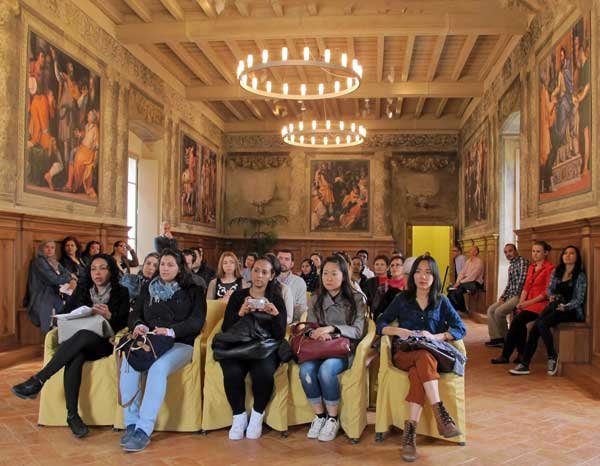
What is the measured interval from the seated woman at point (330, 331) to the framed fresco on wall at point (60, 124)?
5104mm

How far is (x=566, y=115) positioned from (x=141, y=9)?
262 inches

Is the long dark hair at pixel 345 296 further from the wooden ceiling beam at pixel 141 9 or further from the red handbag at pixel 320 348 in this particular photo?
the wooden ceiling beam at pixel 141 9

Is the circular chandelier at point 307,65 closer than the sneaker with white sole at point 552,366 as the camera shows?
No

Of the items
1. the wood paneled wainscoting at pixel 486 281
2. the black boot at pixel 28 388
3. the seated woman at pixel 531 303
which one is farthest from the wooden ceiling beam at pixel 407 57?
the black boot at pixel 28 388

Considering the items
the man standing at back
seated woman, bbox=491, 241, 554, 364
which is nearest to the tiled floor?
the man standing at back

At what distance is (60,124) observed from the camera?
862cm

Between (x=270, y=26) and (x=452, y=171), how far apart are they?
362 inches

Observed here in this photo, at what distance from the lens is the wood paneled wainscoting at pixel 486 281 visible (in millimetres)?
11758

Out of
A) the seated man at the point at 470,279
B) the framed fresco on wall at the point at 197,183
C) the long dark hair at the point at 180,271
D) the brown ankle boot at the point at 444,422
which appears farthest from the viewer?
the framed fresco on wall at the point at 197,183

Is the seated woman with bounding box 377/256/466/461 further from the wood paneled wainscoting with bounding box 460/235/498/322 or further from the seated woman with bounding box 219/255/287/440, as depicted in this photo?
the wood paneled wainscoting with bounding box 460/235/498/322

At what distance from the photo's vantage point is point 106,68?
10008 mm

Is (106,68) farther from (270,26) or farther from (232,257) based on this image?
(232,257)

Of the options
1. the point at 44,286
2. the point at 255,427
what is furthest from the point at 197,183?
the point at 255,427

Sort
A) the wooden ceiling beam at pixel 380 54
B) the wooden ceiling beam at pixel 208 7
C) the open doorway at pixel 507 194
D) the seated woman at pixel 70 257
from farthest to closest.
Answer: the open doorway at pixel 507 194
the wooden ceiling beam at pixel 380 54
the wooden ceiling beam at pixel 208 7
the seated woman at pixel 70 257
